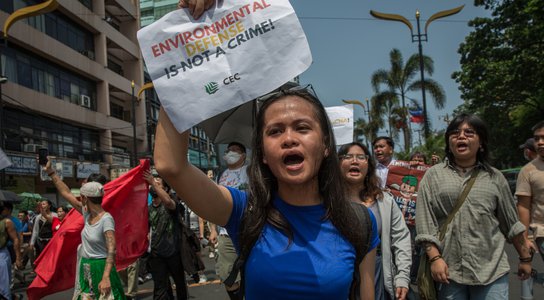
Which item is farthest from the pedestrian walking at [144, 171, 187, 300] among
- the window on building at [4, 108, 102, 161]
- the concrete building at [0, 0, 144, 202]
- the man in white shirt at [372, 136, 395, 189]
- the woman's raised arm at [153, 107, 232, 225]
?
the window on building at [4, 108, 102, 161]

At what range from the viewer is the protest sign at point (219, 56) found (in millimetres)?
1742

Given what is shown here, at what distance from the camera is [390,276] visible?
374 centimetres

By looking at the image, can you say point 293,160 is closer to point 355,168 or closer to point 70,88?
point 355,168

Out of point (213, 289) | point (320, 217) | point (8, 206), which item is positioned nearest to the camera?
point (320, 217)

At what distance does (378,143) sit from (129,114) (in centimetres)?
3921

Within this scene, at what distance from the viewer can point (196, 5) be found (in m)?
1.79

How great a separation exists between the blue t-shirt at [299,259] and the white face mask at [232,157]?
13.4ft

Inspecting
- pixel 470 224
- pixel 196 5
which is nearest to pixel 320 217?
pixel 196 5

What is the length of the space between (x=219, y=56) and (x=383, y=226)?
8.02 feet

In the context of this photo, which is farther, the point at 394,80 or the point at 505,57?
the point at 394,80

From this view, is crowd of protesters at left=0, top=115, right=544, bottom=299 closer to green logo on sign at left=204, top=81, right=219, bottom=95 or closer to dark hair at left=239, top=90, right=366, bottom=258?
dark hair at left=239, top=90, right=366, bottom=258

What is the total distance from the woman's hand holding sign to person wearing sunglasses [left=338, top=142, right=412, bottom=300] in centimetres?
229

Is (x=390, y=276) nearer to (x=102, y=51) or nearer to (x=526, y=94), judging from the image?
(x=526, y=94)

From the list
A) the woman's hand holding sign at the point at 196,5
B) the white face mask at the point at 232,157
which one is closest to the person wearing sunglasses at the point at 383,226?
the white face mask at the point at 232,157
